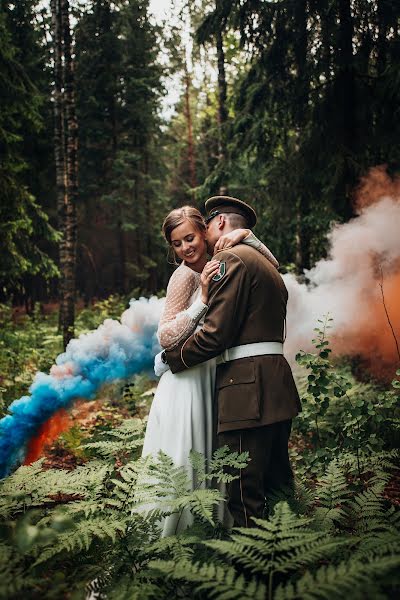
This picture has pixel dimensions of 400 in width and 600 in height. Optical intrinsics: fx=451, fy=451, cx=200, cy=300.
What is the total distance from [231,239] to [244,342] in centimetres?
76

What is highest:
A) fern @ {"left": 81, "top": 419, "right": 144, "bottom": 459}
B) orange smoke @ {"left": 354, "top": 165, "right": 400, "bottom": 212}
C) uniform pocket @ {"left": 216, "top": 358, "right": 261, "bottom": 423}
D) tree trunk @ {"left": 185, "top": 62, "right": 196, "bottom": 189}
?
tree trunk @ {"left": 185, "top": 62, "right": 196, "bottom": 189}

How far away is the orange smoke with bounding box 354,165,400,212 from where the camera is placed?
275 inches

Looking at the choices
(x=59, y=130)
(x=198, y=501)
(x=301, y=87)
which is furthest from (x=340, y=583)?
(x=59, y=130)

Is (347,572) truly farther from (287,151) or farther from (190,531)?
(287,151)

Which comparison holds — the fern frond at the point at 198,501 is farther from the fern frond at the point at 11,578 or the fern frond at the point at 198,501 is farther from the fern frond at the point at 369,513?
the fern frond at the point at 369,513

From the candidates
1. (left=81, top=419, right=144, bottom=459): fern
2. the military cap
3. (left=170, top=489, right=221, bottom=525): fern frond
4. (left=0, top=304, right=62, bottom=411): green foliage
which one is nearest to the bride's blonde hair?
the military cap

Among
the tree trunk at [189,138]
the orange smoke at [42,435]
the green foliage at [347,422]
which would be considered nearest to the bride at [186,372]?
the green foliage at [347,422]

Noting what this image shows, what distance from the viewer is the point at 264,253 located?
11.5ft

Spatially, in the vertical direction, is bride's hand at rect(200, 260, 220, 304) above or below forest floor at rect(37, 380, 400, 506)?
above

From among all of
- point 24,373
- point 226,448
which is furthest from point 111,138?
point 226,448

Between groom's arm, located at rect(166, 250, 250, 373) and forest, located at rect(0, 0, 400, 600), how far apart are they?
677 millimetres

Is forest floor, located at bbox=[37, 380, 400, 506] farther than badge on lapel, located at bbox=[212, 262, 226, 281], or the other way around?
forest floor, located at bbox=[37, 380, 400, 506]

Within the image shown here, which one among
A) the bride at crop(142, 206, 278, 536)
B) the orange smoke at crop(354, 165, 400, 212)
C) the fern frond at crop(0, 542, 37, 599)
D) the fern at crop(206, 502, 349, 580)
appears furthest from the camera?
the orange smoke at crop(354, 165, 400, 212)

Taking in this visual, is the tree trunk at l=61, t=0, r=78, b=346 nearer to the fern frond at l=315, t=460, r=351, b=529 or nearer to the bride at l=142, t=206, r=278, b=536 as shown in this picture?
the bride at l=142, t=206, r=278, b=536
